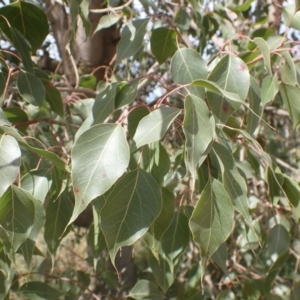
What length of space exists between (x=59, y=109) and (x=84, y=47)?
90cm

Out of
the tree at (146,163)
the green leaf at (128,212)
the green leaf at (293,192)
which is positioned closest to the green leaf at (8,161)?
the tree at (146,163)

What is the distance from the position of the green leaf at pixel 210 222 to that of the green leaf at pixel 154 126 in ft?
0.34

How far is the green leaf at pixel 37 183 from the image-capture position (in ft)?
2.89

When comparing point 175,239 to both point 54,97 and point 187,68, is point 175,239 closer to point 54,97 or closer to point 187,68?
point 187,68

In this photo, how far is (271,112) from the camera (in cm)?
221

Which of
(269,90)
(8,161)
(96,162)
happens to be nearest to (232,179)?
(96,162)

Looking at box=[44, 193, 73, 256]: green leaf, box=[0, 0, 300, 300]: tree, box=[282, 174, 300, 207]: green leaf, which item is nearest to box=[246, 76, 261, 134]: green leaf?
box=[0, 0, 300, 300]: tree

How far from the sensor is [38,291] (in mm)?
1139

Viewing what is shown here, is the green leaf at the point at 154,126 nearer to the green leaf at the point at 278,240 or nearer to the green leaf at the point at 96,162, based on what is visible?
the green leaf at the point at 96,162

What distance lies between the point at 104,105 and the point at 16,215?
229 millimetres

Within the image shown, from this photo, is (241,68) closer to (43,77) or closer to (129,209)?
(129,209)

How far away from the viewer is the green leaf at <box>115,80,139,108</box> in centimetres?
85

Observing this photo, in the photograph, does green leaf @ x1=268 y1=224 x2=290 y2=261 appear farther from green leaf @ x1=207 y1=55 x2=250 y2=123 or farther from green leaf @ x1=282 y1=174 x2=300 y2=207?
green leaf @ x1=207 y1=55 x2=250 y2=123

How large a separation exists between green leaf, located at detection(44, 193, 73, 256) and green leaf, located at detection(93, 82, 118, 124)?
141 mm
